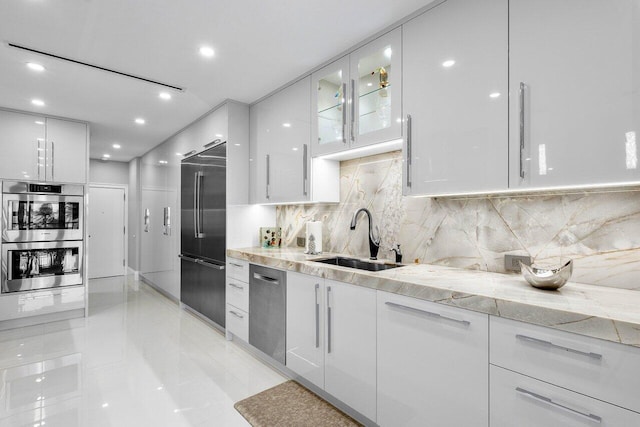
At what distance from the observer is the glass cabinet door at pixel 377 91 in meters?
2.05

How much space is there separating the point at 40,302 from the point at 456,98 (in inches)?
194

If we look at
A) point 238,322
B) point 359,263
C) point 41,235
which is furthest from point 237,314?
point 41,235

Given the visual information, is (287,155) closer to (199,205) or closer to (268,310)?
(268,310)

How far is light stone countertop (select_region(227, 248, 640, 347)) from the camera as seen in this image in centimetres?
103

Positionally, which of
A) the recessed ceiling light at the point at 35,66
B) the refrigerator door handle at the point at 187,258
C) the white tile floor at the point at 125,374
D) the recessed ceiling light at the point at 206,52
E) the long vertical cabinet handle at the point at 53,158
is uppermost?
the recessed ceiling light at the point at 206,52

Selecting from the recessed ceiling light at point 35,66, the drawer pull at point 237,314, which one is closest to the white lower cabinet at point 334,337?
the drawer pull at point 237,314

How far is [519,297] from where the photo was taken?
1.28 m

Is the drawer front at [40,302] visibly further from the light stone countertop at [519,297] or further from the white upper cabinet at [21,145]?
the light stone countertop at [519,297]

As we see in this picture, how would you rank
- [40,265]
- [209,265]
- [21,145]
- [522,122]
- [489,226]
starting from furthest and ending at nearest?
[40,265]
[21,145]
[209,265]
[489,226]
[522,122]

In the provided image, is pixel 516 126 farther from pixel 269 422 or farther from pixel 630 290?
pixel 269 422

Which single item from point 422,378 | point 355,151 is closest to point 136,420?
point 422,378

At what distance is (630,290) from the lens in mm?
1449

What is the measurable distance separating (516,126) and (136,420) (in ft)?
9.01

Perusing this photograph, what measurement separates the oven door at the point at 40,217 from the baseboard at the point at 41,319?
93 centimetres
